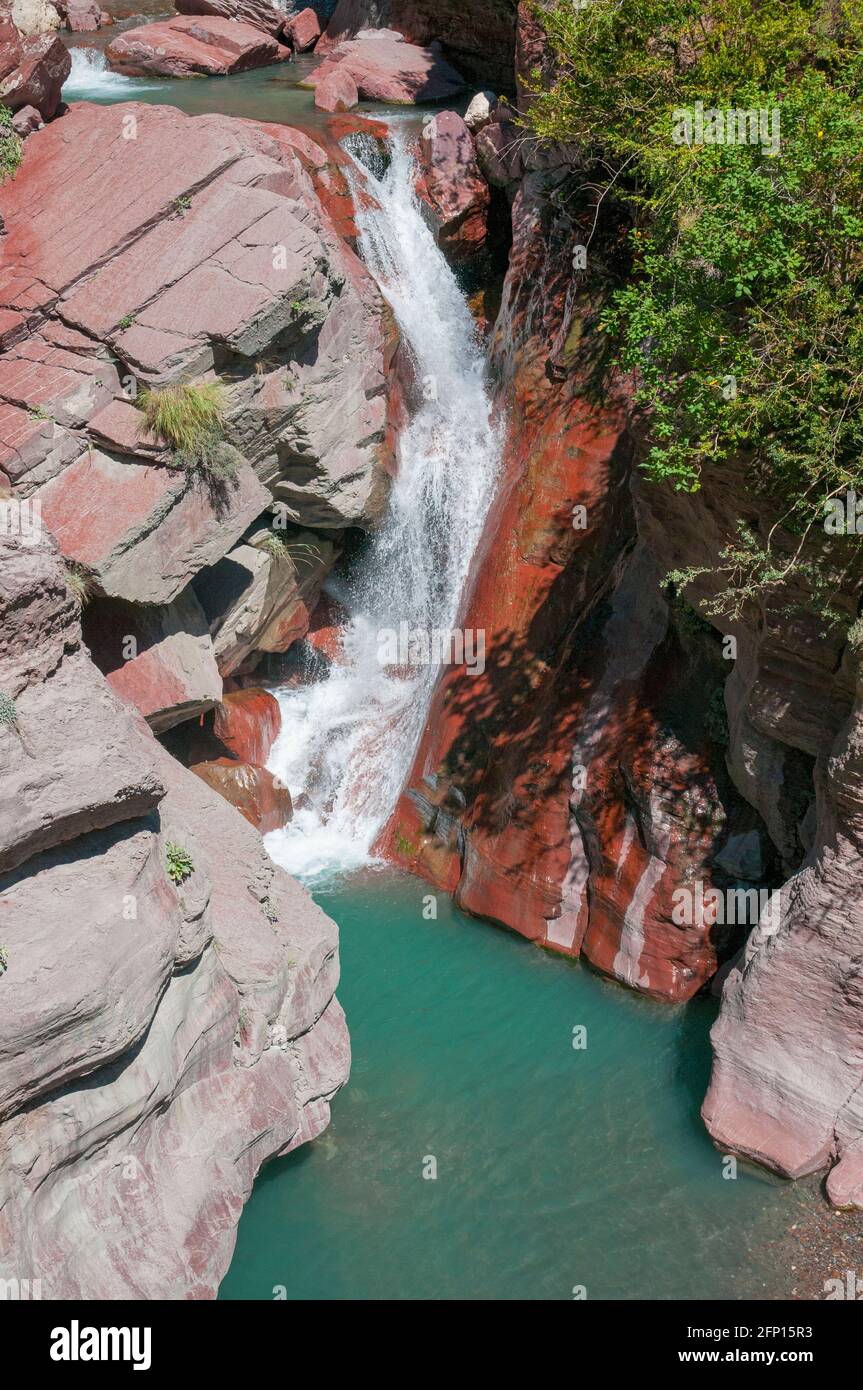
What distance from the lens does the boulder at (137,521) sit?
10.7 m

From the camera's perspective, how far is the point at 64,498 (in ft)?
35.4

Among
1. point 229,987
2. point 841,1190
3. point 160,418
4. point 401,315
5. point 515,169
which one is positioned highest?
point 515,169

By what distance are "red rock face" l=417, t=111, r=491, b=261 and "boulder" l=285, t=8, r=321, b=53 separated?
612 cm

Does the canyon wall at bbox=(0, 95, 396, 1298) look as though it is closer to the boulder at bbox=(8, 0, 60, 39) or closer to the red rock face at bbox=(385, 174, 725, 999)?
the boulder at bbox=(8, 0, 60, 39)

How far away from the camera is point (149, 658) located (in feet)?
38.4

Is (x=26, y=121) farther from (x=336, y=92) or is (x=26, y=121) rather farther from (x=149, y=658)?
(x=149, y=658)

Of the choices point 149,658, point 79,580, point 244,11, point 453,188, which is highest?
point 244,11

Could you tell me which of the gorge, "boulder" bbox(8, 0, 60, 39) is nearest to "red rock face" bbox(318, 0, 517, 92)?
the gorge

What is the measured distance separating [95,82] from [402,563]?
362 inches

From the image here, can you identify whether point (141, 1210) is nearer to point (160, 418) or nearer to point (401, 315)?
point (160, 418)

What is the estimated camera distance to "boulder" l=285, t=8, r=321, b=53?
2011 cm

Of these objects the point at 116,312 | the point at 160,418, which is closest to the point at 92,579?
the point at 160,418

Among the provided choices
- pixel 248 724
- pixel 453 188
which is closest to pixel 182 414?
pixel 248 724

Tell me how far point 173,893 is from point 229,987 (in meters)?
1.11
